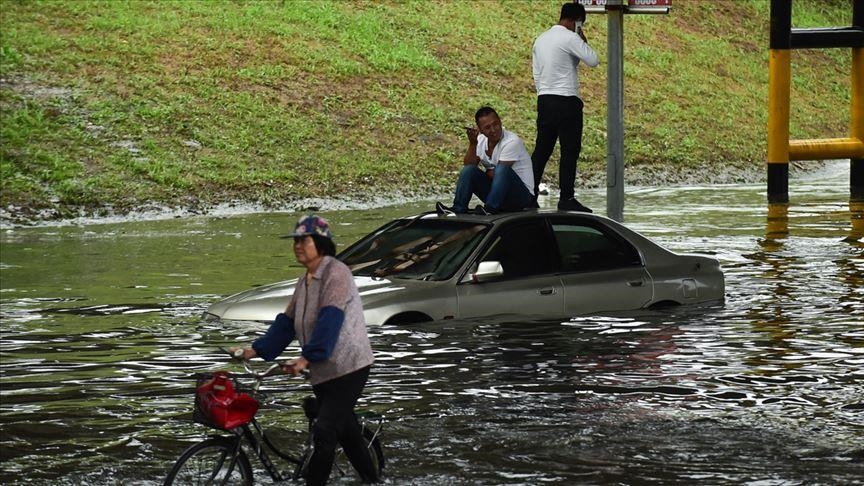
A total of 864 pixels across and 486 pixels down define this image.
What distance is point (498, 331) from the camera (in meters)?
13.4

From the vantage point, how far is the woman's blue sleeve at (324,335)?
7.72 meters

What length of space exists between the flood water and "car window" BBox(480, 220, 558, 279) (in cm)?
46

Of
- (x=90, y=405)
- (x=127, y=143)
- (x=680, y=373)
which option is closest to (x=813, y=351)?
(x=680, y=373)

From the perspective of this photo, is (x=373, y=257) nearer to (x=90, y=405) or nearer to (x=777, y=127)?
(x=90, y=405)

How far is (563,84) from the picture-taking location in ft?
57.8

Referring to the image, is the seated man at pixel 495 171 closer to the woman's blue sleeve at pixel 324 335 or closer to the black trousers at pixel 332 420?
the black trousers at pixel 332 420

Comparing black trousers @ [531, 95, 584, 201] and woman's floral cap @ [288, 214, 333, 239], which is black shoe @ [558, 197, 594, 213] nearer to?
black trousers @ [531, 95, 584, 201]

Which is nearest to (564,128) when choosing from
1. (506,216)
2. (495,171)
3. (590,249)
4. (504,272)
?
(495,171)

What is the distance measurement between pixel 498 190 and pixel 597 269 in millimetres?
1696

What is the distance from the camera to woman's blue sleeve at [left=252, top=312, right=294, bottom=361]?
26.1 ft

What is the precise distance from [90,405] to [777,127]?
730 inches

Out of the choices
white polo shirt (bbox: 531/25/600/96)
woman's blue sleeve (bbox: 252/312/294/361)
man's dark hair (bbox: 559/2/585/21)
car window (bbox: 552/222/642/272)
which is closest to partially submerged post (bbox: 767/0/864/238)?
white polo shirt (bbox: 531/25/600/96)

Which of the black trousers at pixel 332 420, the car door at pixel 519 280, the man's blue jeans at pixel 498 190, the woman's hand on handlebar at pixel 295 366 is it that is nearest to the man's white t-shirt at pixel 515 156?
the man's blue jeans at pixel 498 190

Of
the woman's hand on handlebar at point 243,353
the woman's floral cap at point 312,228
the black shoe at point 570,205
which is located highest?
the woman's floral cap at point 312,228
